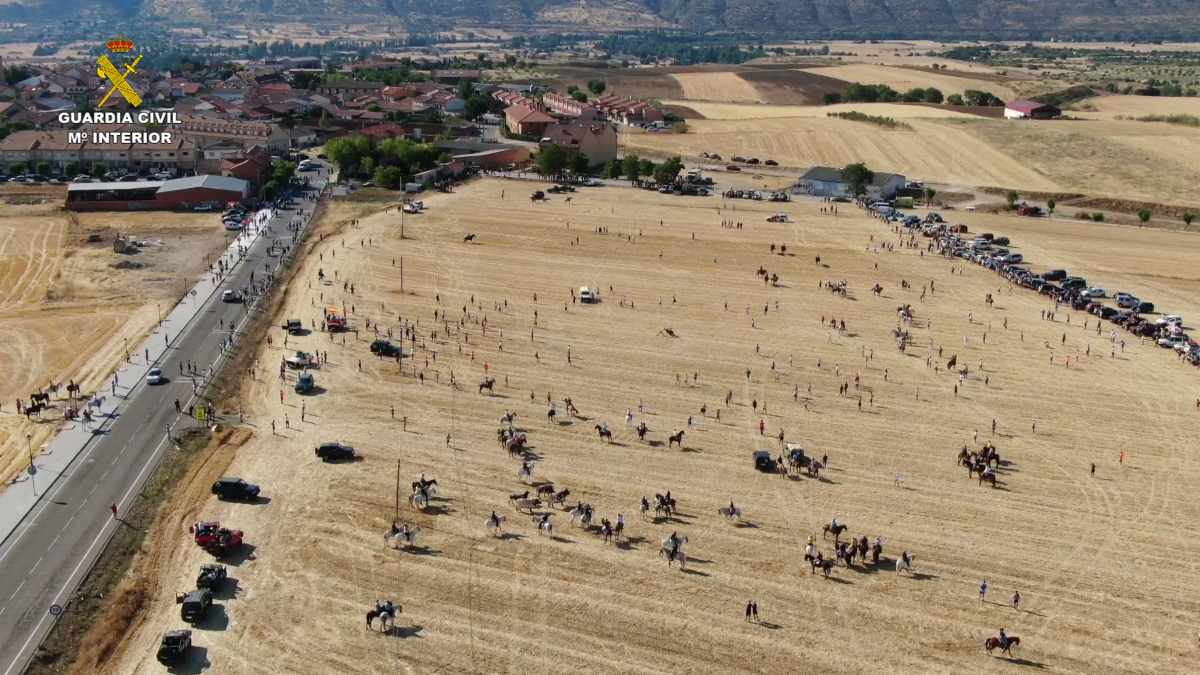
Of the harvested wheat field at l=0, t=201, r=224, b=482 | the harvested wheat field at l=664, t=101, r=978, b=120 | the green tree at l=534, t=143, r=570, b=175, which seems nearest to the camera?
the harvested wheat field at l=0, t=201, r=224, b=482

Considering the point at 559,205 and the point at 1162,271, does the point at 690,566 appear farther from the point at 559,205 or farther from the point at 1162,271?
the point at 559,205

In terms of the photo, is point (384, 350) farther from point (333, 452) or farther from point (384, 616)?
point (384, 616)

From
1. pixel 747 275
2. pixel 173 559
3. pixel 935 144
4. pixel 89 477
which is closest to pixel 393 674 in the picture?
pixel 173 559

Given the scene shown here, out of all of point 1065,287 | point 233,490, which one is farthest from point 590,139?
point 233,490

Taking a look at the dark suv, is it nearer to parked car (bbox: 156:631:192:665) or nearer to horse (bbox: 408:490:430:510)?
horse (bbox: 408:490:430:510)

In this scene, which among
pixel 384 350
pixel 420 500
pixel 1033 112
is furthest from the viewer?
pixel 1033 112

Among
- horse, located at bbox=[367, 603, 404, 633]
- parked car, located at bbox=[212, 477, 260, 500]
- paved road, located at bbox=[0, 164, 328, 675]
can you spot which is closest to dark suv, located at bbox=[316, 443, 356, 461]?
parked car, located at bbox=[212, 477, 260, 500]
